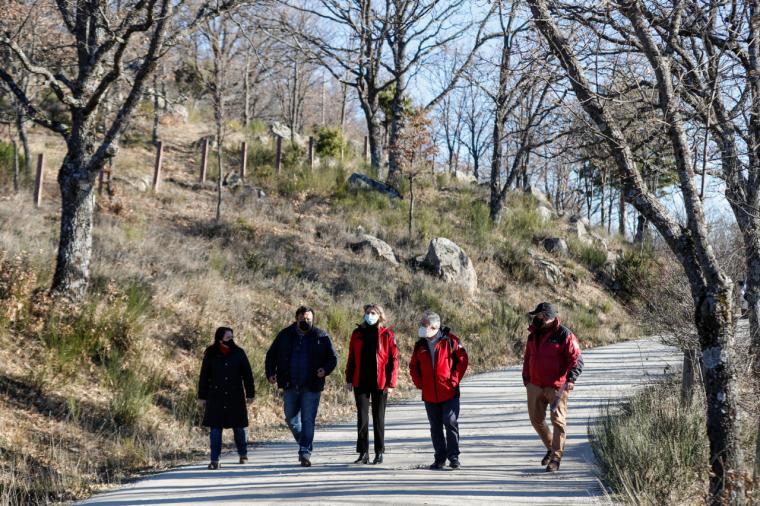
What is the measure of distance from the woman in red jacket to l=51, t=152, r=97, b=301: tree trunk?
217 inches

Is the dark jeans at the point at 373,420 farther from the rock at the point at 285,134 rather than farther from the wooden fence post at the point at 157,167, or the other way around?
the rock at the point at 285,134

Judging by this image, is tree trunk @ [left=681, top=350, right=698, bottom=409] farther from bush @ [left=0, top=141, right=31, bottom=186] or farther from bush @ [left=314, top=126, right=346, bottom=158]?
bush @ [left=314, top=126, right=346, bottom=158]

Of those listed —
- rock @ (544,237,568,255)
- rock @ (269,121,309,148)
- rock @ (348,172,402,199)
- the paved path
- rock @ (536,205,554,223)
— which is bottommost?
the paved path

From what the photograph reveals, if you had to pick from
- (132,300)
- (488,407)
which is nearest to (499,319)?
(488,407)

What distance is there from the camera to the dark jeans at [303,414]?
7723 millimetres

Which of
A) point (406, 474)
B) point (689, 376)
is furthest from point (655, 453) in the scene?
point (689, 376)

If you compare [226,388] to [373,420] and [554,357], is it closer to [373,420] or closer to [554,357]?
[373,420]

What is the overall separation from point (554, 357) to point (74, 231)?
314 inches

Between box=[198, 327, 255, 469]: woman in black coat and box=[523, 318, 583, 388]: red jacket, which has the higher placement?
box=[523, 318, 583, 388]: red jacket

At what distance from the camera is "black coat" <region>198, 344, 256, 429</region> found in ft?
25.8

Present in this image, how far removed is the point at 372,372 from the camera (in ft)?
25.5

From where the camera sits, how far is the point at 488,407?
1116cm

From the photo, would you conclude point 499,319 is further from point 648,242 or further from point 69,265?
point 648,242

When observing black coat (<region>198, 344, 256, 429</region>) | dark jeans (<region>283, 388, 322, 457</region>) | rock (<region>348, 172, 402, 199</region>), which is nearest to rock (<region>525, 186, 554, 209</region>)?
rock (<region>348, 172, 402, 199</region>)
